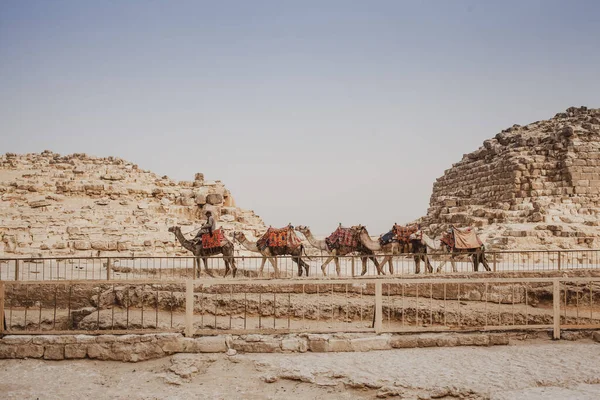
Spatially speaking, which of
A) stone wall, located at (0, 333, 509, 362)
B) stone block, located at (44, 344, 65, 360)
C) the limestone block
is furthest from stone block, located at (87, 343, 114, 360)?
the limestone block

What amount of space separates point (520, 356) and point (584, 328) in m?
1.50

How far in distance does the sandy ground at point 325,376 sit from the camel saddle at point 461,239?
29.1ft

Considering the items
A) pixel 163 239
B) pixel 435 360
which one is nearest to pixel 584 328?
pixel 435 360

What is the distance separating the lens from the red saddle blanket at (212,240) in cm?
1431

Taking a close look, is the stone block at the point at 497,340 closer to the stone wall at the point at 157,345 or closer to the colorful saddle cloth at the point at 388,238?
the stone wall at the point at 157,345

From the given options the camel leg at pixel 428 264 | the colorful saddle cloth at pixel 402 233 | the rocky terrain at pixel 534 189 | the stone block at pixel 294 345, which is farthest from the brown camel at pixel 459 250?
the stone block at pixel 294 345

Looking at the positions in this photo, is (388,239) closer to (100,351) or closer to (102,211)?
(100,351)

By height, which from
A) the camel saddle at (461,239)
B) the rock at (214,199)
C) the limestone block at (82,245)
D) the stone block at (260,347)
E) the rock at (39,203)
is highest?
the rock at (214,199)

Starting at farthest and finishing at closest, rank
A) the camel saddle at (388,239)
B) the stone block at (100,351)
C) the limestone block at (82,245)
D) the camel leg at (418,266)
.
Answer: the limestone block at (82,245) → the camel saddle at (388,239) → the camel leg at (418,266) → the stone block at (100,351)

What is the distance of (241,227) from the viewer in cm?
2570

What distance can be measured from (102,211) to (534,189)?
21503mm

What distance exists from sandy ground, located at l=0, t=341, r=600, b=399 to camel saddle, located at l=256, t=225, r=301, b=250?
760cm

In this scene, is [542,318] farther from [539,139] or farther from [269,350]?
[539,139]

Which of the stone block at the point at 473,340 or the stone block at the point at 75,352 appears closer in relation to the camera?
the stone block at the point at 75,352
